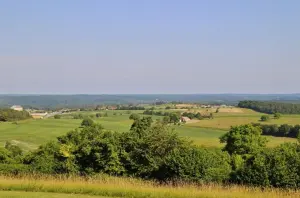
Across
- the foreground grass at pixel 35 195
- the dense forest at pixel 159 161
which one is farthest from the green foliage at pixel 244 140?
the foreground grass at pixel 35 195

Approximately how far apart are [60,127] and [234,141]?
51473mm

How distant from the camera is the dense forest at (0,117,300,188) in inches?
755

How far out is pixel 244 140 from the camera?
32969 mm

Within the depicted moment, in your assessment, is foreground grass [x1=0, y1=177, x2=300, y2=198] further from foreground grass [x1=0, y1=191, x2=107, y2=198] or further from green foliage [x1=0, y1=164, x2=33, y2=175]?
green foliage [x1=0, y1=164, x2=33, y2=175]

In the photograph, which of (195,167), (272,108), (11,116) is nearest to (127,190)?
(195,167)

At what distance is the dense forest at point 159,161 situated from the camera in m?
19.2

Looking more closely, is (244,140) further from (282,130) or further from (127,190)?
(282,130)

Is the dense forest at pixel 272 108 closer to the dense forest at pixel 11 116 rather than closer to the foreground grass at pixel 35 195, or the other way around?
the dense forest at pixel 11 116

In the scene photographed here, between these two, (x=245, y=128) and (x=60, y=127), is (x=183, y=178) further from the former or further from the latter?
(x=60, y=127)

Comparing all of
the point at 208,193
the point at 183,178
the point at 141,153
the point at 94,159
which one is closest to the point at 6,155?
the point at 94,159

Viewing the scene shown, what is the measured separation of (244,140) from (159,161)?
39.4 feet

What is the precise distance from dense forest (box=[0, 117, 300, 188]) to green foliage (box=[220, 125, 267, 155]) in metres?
0.30

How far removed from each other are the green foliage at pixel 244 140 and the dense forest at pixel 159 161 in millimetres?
298

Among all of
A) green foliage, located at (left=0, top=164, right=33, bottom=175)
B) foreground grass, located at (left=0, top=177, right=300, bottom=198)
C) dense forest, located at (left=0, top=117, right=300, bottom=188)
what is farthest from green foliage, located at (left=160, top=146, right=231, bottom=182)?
green foliage, located at (left=0, top=164, right=33, bottom=175)
